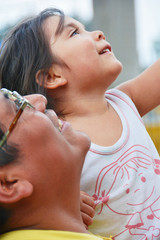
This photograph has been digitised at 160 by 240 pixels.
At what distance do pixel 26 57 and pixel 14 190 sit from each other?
0.90 metres

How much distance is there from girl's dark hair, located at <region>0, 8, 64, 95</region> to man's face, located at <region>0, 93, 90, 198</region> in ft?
2.01

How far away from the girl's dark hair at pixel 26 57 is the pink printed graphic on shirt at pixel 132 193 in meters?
0.55

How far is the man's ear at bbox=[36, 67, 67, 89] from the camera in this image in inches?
79.1

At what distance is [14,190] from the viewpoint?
4.34ft

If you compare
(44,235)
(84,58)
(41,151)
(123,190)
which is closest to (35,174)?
A: (41,151)

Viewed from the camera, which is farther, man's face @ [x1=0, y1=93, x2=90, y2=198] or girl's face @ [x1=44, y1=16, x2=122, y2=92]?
girl's face @ [x1=44, y1=16, x2=122, y2=92]

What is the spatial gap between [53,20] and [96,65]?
35 cm

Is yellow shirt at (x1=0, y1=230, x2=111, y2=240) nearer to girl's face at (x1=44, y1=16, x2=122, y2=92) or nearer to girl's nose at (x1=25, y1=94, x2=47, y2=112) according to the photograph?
girl's nose at (x1=25, y1=94, x2=47, y2=112)

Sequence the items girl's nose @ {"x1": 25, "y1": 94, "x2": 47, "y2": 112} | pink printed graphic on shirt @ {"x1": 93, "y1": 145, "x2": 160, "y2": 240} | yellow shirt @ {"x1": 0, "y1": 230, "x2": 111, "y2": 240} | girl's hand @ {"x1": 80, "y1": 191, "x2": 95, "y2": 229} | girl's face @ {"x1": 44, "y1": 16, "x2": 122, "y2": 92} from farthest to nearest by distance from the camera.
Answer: girl's face @ {"x1": 44, "y1": 16, "x2": 122, "y2": 92}
pink printed graphic on shirt @ {"x1": 93, "y1": 145, "x2": 160, "y2": 240}
girl's hand @ {"x1": 80, "y1": 191, "x2": 95, "y2": 229}
girl's nose @ {"x1": 25, "y1": 94, "x2": 47, "y2": 112}
yellow shirt @ {"x1": 0, "y1": 230, "x2": 111, "y2": 240}

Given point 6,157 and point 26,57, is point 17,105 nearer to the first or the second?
point 6,157

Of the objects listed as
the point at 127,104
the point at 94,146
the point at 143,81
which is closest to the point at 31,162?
the point at 94,146

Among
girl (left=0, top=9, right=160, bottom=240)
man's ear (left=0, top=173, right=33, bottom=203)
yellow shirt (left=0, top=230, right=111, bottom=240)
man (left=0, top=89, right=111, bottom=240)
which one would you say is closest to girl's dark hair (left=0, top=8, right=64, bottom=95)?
girl (left=0, top=9, right=160, bottom=240)

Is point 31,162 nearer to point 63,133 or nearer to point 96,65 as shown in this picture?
point 63,133

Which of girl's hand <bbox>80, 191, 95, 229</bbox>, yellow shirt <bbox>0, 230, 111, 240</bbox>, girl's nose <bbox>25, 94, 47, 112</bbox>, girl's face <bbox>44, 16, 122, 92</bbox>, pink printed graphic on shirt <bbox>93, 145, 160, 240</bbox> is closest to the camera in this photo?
yellow shirt <bbox>0, 230, 111, 240</bbox>
